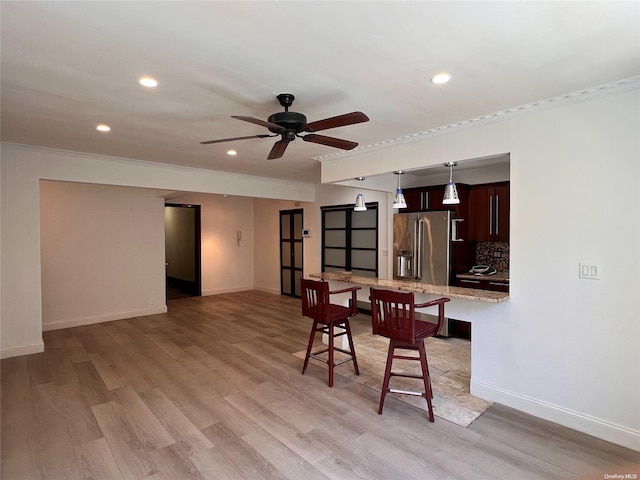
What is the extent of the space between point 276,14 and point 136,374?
147 inches

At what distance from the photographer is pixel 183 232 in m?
9.15

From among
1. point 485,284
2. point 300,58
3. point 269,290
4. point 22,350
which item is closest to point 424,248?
point 485,284

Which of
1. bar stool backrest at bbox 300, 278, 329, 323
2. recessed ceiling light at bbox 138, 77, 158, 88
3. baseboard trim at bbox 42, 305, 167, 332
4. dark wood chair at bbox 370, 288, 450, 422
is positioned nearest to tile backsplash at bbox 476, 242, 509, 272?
dark wood chair at bbox 370, 288, 450, 422

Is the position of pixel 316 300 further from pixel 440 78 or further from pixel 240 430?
pixel 440 78

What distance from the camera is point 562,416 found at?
8.67ft

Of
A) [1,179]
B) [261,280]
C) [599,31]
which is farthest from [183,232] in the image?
[599,31]

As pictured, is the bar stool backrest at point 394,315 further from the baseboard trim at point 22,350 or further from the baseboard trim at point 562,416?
the baseboard trim at point 22,350

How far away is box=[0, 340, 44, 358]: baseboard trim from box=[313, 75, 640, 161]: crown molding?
15.9 feet

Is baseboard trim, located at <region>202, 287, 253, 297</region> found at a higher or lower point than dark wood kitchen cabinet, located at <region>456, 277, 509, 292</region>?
lower

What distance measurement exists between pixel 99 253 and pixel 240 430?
469 cm

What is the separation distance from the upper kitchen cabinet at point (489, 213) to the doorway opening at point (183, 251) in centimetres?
615

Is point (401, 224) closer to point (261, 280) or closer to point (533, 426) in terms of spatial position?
point (533, 426)

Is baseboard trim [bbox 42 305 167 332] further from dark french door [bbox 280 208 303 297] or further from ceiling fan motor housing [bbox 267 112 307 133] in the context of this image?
ceiling fan motor housing [bbox 267 112 307 133]

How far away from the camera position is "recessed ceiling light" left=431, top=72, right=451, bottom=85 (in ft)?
7.30
